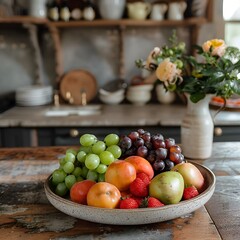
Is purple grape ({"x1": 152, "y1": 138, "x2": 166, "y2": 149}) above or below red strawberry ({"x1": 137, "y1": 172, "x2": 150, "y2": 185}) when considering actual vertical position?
above

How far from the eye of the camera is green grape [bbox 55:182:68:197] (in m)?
0.96

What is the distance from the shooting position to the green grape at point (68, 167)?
97 centimetres

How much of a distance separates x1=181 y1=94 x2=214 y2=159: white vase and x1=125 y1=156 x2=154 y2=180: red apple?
0.49 meters

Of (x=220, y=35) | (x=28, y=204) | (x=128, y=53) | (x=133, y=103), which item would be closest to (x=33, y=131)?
(x=133, y=103)

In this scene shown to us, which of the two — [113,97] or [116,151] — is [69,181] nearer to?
[116,151]

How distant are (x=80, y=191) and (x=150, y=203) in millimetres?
181

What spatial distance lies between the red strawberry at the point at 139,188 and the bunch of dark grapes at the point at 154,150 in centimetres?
12

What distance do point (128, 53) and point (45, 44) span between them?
716 millimetres

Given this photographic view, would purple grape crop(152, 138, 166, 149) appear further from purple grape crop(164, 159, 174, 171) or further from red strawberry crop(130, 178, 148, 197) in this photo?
red strawberry crop(130, 178, 148, 197)

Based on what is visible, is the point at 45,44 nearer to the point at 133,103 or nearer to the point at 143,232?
the point at 133,103

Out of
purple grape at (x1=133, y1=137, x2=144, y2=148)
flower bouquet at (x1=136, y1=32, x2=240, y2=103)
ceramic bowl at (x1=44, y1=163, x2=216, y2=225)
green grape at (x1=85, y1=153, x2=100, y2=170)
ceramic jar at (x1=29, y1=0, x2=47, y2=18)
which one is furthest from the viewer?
ceramic jar at (x1=29, y1=0, x2=47, y2=18)

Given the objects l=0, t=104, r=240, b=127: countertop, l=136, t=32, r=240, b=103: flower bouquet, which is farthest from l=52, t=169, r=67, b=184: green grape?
l=0, t=104, r=240, b=127: countertop

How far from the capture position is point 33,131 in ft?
7.64

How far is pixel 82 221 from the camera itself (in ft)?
2.92
